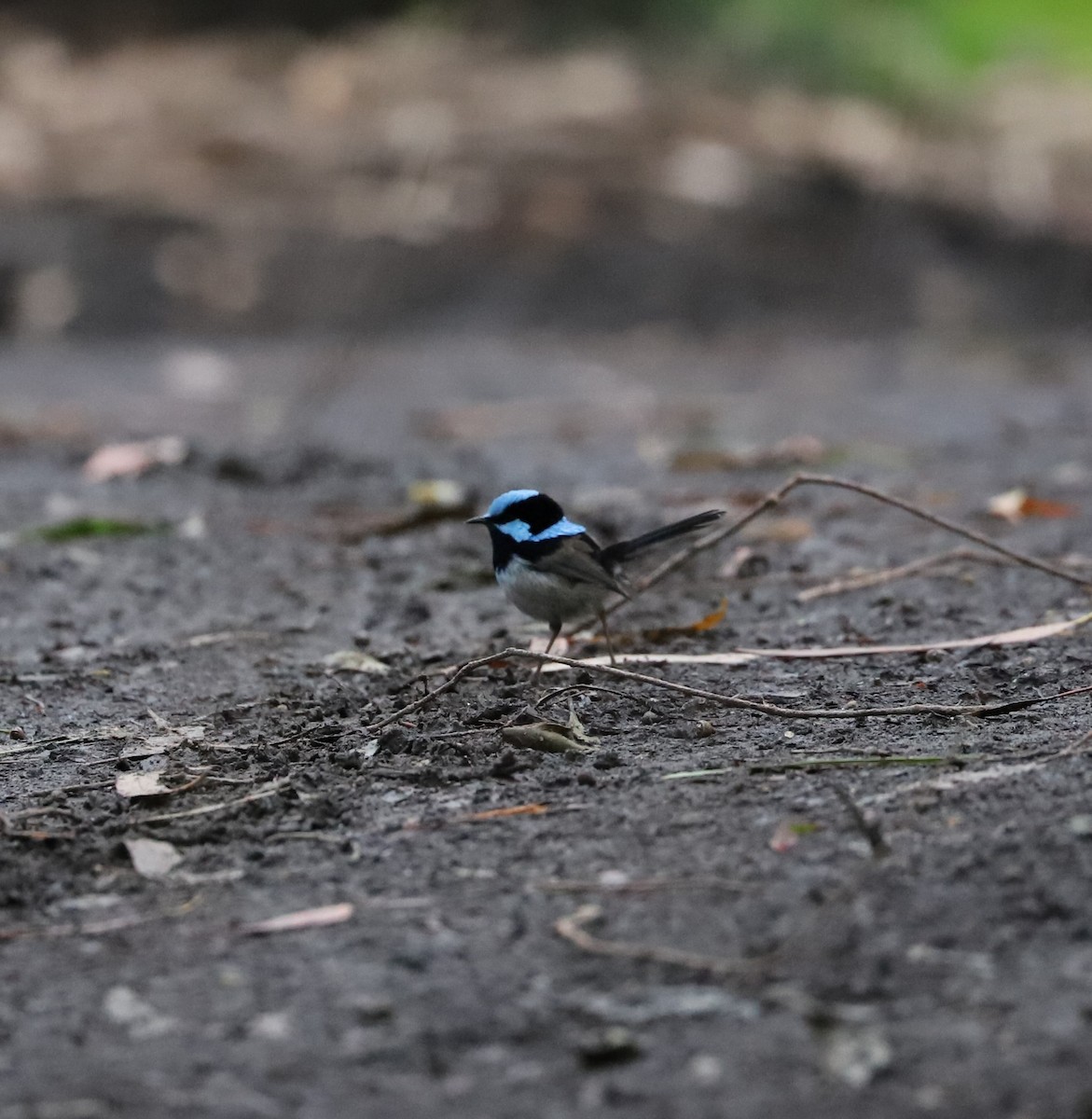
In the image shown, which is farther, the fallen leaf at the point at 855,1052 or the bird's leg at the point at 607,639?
the bird's leg at the point at 607,639

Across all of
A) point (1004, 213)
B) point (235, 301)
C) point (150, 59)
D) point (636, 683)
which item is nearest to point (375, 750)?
point (636, 683)

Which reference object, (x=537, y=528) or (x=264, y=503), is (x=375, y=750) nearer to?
(x=537, y=528)

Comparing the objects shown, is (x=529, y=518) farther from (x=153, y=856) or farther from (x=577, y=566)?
(x=153, y=856)

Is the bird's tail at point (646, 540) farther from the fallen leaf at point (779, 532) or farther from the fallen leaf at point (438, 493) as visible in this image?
the fallen leaf at point (438, 493)

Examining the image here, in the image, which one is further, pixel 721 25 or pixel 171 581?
pixel 721 25

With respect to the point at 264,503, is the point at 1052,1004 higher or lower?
higher

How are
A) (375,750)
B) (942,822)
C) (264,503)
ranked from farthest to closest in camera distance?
1. (264,503)
2. (375,750)
3. (942,822)

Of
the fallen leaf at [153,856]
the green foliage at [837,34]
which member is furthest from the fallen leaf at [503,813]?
the green foliage at [837,34]
